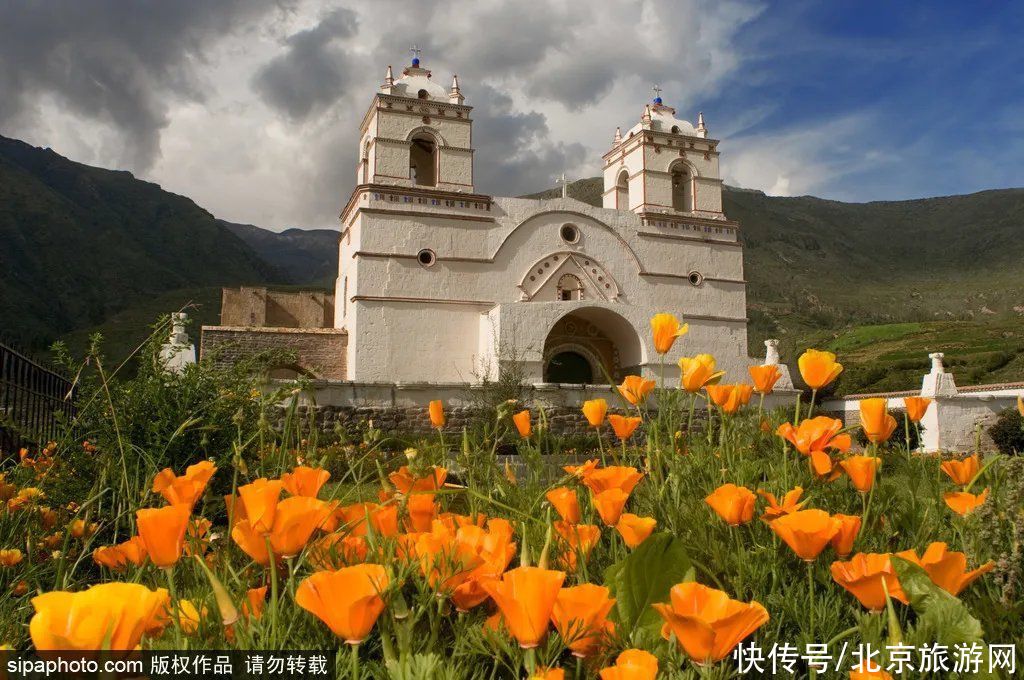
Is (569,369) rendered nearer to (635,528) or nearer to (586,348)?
(586,348)

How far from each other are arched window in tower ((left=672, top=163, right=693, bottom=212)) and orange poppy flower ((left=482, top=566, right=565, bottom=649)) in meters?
19.1

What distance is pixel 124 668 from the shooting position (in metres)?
0.86

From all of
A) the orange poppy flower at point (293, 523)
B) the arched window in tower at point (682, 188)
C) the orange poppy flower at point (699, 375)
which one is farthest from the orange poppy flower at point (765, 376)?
the arched window in tower at point (682, 188)

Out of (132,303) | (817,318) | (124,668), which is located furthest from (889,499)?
(132,303)

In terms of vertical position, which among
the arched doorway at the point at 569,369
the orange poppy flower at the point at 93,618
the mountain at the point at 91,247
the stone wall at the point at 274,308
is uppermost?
the mountain at the point at 91,247

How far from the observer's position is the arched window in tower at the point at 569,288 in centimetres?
1731

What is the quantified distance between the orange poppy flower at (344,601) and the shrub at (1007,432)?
14.1m

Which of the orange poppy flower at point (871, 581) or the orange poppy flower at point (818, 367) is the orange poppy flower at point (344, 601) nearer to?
the orange poppy flower at point (871, 581)

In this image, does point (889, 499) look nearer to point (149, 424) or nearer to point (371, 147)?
point (149, 424)

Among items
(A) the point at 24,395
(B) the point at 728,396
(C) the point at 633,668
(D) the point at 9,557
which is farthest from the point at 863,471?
(A) the point at 24,395

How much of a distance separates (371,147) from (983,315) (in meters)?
62.6

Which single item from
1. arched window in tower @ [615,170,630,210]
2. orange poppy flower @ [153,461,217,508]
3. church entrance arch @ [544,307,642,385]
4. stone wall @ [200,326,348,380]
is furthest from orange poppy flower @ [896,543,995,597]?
arched window in tower @ [615,170,630,210]

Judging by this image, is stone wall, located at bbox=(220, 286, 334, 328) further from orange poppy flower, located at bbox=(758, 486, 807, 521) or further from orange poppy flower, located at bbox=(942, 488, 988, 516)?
orange poppy flower, located at bbox=(942, 488, 988, 516)

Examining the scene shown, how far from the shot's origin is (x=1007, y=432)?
1262 cm
